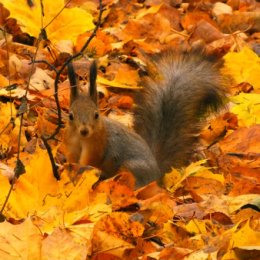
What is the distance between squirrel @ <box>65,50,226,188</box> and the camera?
156 inches

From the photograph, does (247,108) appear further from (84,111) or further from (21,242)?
(21,242)

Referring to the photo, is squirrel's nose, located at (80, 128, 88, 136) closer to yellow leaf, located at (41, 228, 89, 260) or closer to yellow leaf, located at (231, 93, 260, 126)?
yellow leaf, located at (231, 93, 260, 126)

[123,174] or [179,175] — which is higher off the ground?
[123,174]

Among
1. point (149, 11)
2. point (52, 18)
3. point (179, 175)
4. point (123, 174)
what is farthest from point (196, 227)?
point (149, 11)

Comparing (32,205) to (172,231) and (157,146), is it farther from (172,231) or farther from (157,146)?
(157,146)

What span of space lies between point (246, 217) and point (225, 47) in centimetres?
283

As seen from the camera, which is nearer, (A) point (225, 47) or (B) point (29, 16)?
(B) point (29, 16)

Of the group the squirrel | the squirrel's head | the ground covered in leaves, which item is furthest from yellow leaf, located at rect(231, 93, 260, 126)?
the squirrel's head

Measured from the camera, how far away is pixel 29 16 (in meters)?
4.71

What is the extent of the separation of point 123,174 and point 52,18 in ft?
→ 5.09

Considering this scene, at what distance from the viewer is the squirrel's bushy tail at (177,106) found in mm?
4332

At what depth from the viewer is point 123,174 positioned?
3.47m

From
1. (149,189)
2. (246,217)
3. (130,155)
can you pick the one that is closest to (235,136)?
(130,155)

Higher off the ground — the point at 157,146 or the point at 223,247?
the point at 223,247
